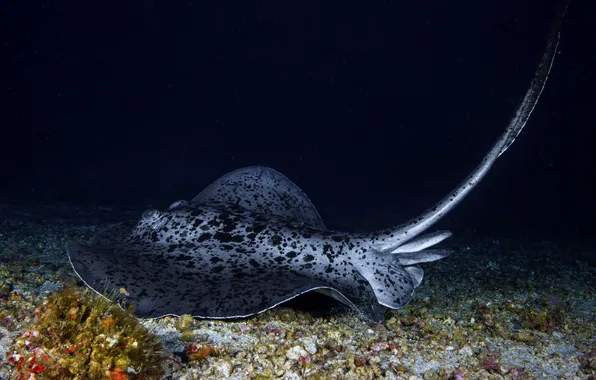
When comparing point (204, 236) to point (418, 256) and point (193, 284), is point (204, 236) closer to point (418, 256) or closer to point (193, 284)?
point (193, 284)

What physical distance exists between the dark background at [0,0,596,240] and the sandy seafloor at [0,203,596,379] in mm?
42939

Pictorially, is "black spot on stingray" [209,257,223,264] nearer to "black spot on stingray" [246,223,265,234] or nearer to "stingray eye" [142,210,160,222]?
"black spot on stingray" [246,223,265,234]

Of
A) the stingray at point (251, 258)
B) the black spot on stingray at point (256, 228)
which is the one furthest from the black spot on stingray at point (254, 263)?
the black spot on stingray at point (256, 228)

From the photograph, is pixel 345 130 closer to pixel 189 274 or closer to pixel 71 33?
pixel 71 33

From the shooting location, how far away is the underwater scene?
270 centimetres

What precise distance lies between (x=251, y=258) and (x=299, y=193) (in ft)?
6.78

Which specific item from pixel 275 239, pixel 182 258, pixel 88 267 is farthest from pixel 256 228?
pixel 88 267

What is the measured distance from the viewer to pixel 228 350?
102 inches

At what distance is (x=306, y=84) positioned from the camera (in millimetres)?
80625

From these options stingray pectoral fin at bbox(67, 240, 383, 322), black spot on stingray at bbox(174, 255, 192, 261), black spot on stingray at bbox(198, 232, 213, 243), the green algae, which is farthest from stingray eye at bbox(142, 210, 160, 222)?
the green algae

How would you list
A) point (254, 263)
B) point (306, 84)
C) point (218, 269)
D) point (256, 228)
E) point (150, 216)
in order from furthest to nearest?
point (306, 84), point (150, 216), point (256, 228), point (254, 263), point (218, 269)

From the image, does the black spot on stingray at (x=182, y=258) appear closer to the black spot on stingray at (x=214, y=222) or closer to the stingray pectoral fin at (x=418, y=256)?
the black spot on stingray at (x=214, y=222)

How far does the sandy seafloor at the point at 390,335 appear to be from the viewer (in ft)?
8.14

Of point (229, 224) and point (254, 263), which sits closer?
point (254, 263)
